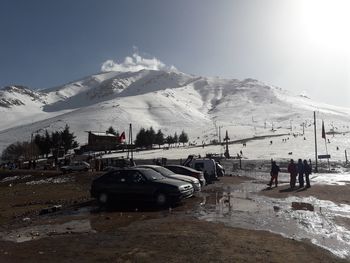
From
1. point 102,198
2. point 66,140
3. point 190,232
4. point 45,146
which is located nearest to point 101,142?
point 66,140

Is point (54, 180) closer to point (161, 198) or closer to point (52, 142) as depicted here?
point (161, 198)

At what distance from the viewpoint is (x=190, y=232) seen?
1289cm

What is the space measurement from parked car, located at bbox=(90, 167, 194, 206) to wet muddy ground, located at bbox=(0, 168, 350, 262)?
512 mm

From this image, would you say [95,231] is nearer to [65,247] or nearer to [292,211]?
[65,247]

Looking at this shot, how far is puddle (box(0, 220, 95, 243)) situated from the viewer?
42.6 ft

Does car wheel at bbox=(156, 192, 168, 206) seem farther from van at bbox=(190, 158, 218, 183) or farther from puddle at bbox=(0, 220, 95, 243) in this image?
van at bbox=(190, 158, 218, 183)

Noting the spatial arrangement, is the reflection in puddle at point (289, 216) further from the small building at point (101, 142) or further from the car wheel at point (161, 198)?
the small building at point (101, 142)

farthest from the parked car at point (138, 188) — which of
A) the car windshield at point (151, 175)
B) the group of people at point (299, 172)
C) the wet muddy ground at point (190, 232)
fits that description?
the group of people at point (299, 172)

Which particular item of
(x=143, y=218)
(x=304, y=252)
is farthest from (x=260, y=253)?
(x=143, y=218)

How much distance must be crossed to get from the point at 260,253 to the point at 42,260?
187 inches

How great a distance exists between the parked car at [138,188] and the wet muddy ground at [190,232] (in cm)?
51

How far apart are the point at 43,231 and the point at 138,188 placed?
5852 millimetres

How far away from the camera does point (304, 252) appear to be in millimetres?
10773

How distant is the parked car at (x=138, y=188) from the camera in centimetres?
1886
